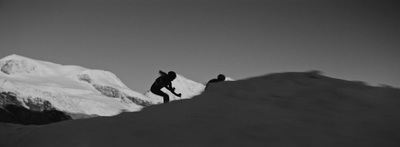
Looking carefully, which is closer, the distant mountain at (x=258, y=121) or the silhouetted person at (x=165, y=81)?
the distant mountain at (x=258, y=121)

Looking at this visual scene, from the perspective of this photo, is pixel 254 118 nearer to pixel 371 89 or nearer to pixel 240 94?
pixel 240 94

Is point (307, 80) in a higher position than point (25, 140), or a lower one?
higher

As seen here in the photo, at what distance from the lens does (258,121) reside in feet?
14.6

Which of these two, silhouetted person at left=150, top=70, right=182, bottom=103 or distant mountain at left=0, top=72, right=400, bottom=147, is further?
silhouetted person at left=150, top=70, right=182, bottom=103

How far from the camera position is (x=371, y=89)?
16.8 ft

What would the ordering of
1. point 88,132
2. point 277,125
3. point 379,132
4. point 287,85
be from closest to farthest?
1. point 379,132
2. point 277,125
3. point 88,132
4. point 287,85

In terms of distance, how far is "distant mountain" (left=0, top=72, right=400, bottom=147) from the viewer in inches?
157

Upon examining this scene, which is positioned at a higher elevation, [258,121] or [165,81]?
[165,81]

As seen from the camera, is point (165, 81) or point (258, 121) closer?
point (258, 121)

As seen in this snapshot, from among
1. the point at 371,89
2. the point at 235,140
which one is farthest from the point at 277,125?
the point at 371,89

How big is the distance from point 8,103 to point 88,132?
91.9 metres

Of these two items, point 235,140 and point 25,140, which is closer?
point 235,140

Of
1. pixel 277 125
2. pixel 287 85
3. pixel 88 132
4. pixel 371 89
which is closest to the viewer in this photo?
pixel 277 125

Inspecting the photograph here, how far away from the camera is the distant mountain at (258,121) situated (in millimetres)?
3994
